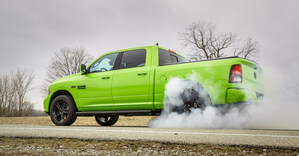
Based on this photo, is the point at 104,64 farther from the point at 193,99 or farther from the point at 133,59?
the point at 193,99

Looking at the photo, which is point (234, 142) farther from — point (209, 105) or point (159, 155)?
point (209, 105)

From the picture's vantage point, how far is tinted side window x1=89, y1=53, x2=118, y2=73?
23.5 feet

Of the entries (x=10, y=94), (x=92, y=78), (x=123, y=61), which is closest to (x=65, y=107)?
(x=92, y=78)

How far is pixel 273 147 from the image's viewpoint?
322cm

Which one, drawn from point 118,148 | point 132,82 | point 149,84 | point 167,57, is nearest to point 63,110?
point 132,82

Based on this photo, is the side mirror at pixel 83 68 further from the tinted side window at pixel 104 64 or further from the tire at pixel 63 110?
the tire at pixel 63 110

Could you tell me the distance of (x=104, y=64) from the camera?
7324 mm

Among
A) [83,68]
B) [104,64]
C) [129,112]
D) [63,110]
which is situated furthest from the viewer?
[63,110]

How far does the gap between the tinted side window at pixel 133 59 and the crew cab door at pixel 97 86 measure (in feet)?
1.04

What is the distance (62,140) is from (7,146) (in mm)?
831

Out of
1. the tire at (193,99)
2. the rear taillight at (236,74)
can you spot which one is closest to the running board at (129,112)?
the tire at (193,99)

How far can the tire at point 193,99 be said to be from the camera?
18.3 feet

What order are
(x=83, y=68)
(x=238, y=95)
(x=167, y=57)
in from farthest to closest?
(x=83, y=68) → (x=167, y=57) → (x=238, y=95)

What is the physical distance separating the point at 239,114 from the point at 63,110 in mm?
4849
